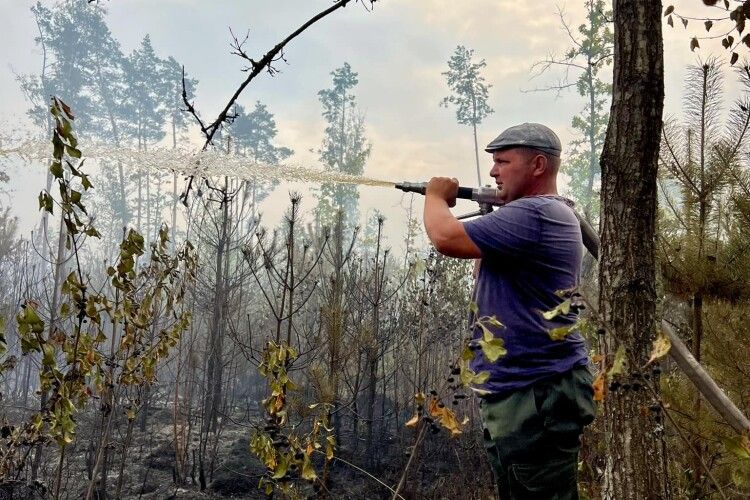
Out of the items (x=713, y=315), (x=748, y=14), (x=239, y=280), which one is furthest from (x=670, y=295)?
(x=239, y=280)

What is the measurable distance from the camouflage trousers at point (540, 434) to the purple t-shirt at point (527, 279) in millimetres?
57

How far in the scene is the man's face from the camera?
94.0 inches

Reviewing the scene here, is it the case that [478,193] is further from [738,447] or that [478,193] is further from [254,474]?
[254,474]

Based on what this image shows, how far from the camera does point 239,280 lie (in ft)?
33.1

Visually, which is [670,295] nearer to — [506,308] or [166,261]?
[506,308]

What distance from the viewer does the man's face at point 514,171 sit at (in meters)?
2.39

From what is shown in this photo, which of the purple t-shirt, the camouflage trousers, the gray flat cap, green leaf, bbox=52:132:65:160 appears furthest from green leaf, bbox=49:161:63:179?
the camouflage trousers

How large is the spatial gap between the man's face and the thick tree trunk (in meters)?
0.37

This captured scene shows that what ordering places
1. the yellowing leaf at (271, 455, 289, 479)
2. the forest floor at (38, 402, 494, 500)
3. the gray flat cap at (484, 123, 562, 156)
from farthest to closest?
the forest floor at (38, 402, 494, 500) < the yellowing leaf at (271, 455, 289, 479) < the gray flat cap at (484, 123, 562, 156)

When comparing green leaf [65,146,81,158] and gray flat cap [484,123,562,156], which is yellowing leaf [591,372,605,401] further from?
green leaf [65,146,81,158]

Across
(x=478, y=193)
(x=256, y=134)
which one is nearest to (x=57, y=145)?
(x=478, y=193)

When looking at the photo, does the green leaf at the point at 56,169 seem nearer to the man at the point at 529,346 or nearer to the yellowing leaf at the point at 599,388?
the man at the point at 529,346

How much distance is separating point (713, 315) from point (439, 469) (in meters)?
6.42

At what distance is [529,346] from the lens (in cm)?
221
